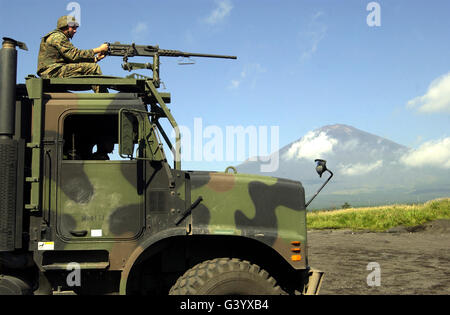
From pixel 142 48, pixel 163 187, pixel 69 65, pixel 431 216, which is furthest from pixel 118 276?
pixel 431 216

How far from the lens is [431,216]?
28.2 m

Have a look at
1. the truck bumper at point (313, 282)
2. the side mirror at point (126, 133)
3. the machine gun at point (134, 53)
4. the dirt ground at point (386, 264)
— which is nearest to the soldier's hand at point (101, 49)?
the machine gun at point (134, 53)

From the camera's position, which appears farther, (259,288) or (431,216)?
(431,216)

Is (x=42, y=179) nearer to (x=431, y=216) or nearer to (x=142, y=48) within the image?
(x=142, y=48)

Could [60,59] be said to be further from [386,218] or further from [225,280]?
[386,218]

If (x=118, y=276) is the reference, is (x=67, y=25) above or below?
above

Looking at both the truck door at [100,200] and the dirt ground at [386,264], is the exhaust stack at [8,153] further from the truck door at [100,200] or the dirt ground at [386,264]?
the dirt ground at [386,264]

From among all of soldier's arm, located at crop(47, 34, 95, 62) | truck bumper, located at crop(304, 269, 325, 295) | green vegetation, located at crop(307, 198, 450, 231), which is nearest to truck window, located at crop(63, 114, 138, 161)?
soldier's arm, located at crop(47, 34, 95, 62)

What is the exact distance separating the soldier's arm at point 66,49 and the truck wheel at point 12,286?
2841 millimetres

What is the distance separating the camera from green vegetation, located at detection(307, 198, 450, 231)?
2816 cm

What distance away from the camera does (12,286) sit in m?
4.64

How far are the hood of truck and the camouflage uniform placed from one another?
205 centimetres

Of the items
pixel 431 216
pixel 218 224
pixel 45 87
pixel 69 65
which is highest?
pixel 69 65
